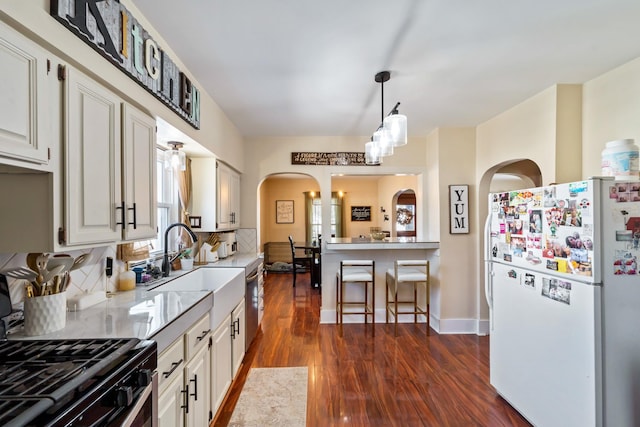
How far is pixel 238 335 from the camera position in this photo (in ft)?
8.59

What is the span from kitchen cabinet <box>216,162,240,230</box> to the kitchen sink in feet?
2.12

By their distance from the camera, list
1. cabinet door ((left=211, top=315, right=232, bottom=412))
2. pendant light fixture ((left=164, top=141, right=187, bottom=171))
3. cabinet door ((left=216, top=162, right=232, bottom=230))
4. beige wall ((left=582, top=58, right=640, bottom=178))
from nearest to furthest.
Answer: cabinet door ((left=211, top=315, right=232, bottom=412)), beige wall ((left=582, top=58, right=640, bottom=178)), pendant light fixture ((left=164, top=141, right=187, bottom=171)), cabinet door ((left=216, top=162, right=232, bottom=230))

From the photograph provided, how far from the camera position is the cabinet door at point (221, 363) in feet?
6.42

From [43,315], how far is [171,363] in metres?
0.58

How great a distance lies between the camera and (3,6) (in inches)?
36.2

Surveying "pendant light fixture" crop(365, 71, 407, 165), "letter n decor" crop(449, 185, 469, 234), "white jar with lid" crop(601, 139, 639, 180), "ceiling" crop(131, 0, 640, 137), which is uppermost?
"ceiling" crop(131, 0, 640, 137)

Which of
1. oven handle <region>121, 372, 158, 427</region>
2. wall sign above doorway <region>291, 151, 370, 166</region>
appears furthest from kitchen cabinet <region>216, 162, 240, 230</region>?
oven handle <region>121, 372, 158, 427</region>

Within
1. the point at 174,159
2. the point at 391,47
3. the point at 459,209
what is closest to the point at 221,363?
the point at 174,159

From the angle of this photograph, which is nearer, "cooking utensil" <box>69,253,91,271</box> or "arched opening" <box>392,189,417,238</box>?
"cooking utensil" <box>69,253,91,271</box>

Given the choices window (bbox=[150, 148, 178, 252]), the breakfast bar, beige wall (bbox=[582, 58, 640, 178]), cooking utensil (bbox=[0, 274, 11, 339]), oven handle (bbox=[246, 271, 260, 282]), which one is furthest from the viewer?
the breakfast bar

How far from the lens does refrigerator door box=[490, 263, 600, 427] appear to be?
1.58m

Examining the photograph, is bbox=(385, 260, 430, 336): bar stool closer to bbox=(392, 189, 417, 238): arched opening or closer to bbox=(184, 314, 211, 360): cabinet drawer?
bbox=(184, 314, 211, 360): cabinet drawer

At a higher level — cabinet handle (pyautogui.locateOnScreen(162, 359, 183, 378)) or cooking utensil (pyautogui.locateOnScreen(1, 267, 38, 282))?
cooking utensil (pyautogui.locateOnScreen(1, 267, 38, 282))

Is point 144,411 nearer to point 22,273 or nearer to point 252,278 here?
point 22,273
